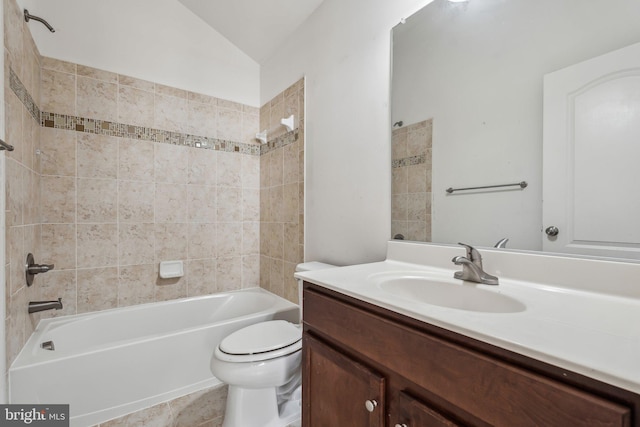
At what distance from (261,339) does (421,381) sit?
959mm

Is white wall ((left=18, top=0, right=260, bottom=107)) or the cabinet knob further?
white wall ((left=18, top=0, right=260, bottom=107))

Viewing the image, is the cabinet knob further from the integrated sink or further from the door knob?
the door knob

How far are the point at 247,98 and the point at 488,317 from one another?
2418 mm

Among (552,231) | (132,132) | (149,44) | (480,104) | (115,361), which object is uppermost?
(149,44)

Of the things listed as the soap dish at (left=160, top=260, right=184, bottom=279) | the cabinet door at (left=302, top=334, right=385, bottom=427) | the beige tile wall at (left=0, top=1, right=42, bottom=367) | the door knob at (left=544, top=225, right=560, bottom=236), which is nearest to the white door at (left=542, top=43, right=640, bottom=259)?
the door knob at (left=544, top=225, right=560, bottom=236)

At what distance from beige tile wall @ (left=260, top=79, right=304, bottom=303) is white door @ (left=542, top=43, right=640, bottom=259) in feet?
4.47

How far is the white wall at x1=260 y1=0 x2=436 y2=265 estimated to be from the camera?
137cm

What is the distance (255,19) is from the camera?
2.03 m

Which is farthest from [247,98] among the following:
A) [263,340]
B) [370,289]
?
[370,289]

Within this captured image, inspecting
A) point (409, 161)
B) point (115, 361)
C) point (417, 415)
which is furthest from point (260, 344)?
point (409, 161)

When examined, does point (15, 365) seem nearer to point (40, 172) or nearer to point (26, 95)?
point (40, 172)

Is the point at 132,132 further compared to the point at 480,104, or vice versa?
the point at 132,132

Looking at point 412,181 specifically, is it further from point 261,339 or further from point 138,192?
point 138,192

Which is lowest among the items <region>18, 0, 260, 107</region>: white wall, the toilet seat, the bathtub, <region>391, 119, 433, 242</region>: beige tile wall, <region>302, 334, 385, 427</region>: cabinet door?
the bathtub
